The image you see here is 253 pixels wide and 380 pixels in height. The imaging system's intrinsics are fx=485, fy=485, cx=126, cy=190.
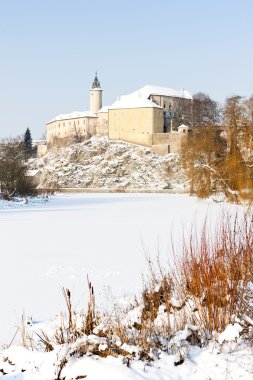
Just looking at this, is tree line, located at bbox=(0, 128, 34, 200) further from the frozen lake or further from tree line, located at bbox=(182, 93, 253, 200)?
the frozen lake

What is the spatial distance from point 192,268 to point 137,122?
79375 millimetres

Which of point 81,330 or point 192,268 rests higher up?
point 192,268

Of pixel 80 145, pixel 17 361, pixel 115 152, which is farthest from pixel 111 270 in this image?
pixel 80 145

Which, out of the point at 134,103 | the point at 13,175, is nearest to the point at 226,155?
the point at 13,175

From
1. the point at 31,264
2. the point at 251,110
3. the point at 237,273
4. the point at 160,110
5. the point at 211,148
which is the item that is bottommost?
the point at 31,264

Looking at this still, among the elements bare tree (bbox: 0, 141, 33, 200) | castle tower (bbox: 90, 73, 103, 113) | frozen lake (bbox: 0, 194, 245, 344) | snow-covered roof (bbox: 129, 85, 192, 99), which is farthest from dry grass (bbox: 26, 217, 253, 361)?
castle tower (bbox: 90, 73, 103, 113)

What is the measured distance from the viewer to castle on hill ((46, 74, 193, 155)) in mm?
80125

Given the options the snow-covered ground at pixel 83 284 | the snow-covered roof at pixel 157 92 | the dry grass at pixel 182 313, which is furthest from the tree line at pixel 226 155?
the snow-covered roof at pixel 157 92

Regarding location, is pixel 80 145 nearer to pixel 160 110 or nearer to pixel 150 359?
pixel 160 110

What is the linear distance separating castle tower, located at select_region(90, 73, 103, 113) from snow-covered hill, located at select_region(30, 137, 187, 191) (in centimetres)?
→ 1729

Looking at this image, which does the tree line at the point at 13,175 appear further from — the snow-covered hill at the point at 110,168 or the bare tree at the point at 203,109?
the bare tree at the point at 203,109

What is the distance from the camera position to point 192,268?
4922 mm

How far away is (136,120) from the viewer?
83438 mm

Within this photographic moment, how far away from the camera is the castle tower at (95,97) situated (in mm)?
98438
